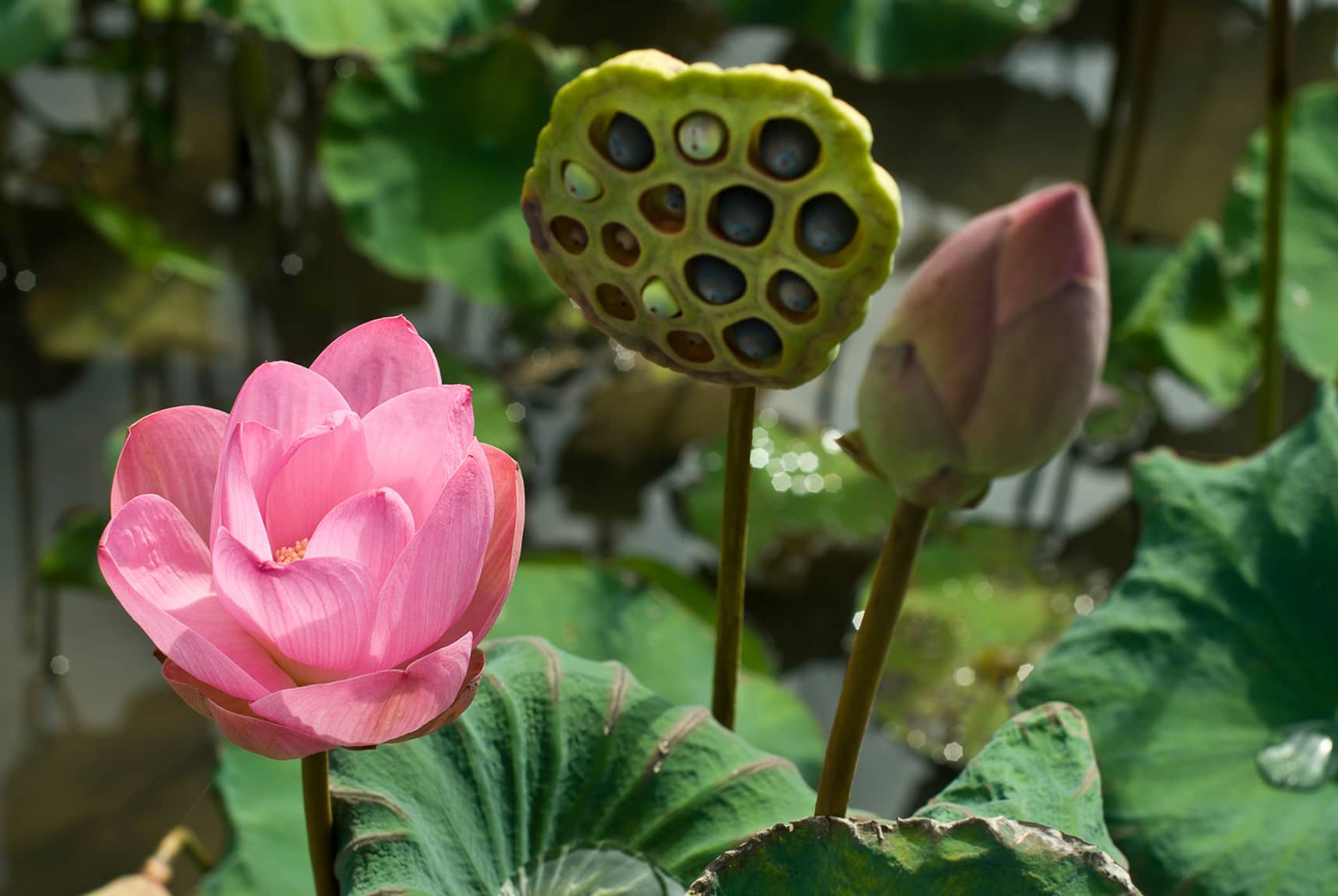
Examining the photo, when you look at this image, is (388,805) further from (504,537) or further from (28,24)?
(28,24)

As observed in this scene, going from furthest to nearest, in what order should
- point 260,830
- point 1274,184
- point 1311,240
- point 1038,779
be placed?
point 1311,240 → point 1274,184 → point 260,830 → point 1038,779

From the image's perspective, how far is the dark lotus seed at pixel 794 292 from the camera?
316mm

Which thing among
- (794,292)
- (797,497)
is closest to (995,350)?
(794,292)

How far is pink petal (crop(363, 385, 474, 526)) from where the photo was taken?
1.04 ft

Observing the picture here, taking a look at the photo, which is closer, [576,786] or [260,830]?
[576,786]

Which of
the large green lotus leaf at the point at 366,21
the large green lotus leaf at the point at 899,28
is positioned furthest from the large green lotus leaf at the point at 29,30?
the large green lotus leaf at the point at 899,28

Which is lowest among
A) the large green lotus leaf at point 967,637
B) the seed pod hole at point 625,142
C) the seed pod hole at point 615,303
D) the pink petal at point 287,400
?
the large green lotus leaf at point 967,637

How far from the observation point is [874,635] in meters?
0.36

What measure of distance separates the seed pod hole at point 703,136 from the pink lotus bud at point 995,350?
0.23 ft

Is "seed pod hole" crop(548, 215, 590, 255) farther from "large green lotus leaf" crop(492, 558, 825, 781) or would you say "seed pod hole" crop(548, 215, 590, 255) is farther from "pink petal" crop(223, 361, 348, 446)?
"large green lotus leaf" crop(492, 558, 825, 781)

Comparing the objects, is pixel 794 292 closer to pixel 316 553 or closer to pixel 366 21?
pixel 316 553

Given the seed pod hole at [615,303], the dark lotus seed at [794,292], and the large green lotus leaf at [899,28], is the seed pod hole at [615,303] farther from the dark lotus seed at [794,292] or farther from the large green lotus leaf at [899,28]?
the large green lotus leaf at [899,28]

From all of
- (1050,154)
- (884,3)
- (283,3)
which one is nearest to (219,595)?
(283,3)

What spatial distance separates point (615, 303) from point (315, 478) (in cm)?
10
